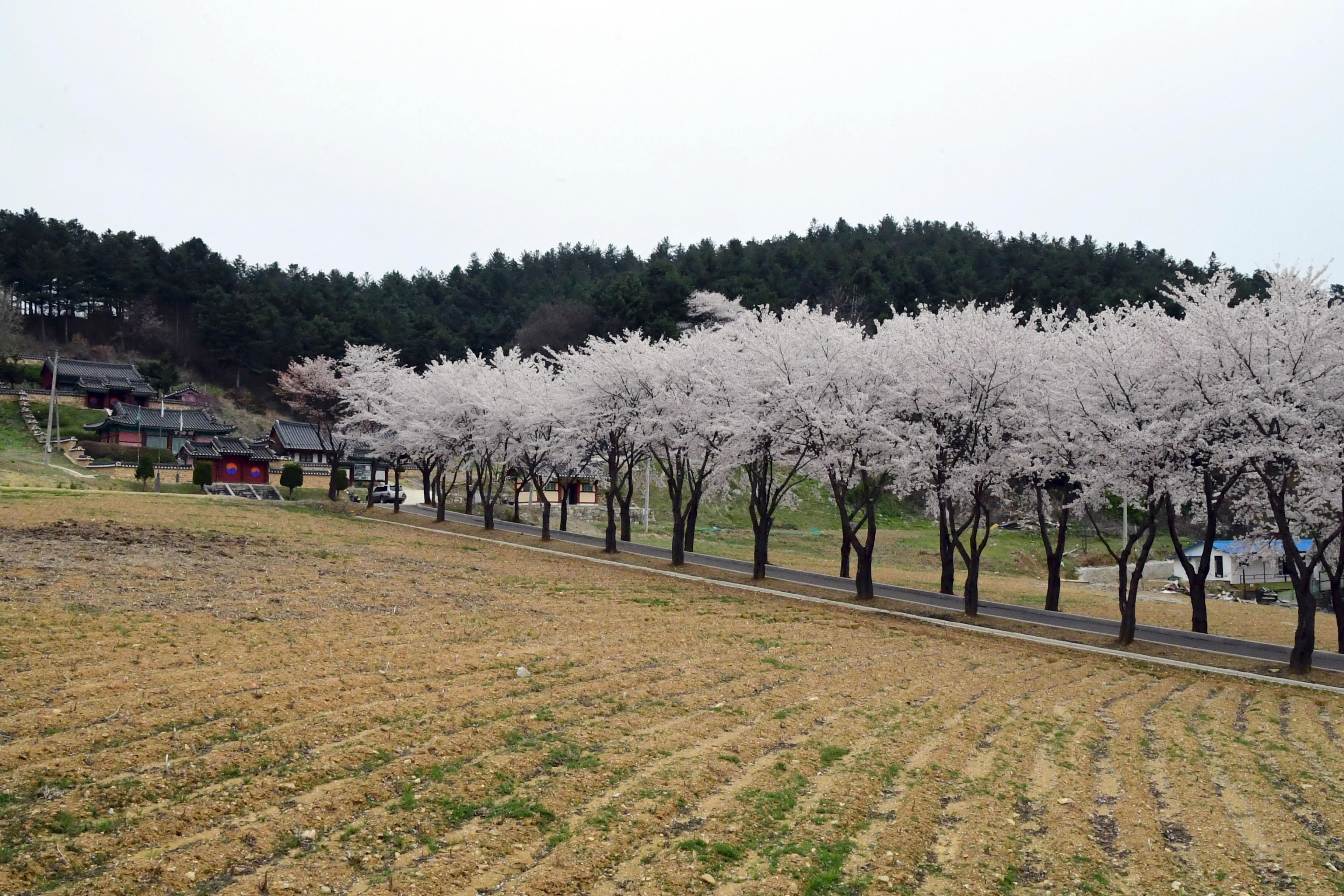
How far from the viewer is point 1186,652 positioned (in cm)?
2297

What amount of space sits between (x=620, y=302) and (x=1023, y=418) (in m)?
53.3

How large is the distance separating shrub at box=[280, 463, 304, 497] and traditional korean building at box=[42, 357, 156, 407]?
72.8 ft

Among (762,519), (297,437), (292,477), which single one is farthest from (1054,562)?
(297,437)

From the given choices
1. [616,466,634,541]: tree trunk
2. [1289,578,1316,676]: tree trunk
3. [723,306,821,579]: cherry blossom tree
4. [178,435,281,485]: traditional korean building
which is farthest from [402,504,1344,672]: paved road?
[178,435,281,485]: traditional korean building

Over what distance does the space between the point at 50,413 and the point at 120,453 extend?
18.7 feet

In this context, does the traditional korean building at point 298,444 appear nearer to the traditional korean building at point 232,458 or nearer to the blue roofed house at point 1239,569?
the traditional korean building at point 232,458

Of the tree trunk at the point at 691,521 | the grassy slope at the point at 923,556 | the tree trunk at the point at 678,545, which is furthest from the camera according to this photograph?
the tree trunk at the point at 691,521

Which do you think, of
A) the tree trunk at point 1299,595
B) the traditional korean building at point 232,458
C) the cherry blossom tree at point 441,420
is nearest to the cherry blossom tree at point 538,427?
the cherry blossom tree at point 441,420

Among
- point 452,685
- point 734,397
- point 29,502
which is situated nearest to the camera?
point 452,685

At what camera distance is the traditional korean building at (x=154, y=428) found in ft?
224

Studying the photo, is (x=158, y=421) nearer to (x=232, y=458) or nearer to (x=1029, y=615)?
(x=232, y=458)

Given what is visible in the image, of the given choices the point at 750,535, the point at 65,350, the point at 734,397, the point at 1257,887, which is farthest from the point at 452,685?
the point at 65,350

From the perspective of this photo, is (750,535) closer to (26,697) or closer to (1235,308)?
(1235,308)

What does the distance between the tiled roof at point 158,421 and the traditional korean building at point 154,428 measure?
28mm
